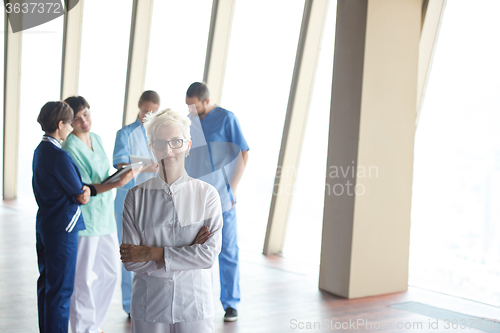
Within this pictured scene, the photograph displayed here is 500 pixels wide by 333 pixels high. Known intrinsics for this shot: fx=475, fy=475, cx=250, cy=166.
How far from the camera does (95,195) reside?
2.62 metres

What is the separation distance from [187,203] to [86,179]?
4.57 ft

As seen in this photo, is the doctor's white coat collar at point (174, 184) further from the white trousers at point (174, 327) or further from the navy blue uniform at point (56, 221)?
the navy blue uniform at point (56, 221)

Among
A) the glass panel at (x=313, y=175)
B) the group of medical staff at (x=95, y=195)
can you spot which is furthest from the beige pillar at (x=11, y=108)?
the group of medical staff at (x=95, y=195)

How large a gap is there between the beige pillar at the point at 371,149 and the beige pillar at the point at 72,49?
185 inches

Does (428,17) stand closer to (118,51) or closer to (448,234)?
(448,234)

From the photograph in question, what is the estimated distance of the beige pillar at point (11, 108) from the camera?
→ 8.09 metres

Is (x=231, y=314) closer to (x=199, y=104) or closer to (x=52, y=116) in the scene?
(x=199, y=104)

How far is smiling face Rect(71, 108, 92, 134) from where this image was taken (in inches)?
106

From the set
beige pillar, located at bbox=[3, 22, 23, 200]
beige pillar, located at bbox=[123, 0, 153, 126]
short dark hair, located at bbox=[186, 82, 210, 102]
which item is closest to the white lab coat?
short dark hair, located at bbox=[186, 82, 210, 102]

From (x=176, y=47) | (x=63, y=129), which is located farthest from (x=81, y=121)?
(x=176, y=47)

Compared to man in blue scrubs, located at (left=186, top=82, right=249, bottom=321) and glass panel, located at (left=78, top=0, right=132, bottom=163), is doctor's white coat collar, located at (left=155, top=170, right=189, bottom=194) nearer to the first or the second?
man in blue scrubs, located at (left=186, top=82, right=249, bottom=321)

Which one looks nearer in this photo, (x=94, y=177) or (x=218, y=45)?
(x=94, y=177)

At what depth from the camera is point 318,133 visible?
16.2ft

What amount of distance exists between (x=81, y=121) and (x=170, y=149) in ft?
4.58
